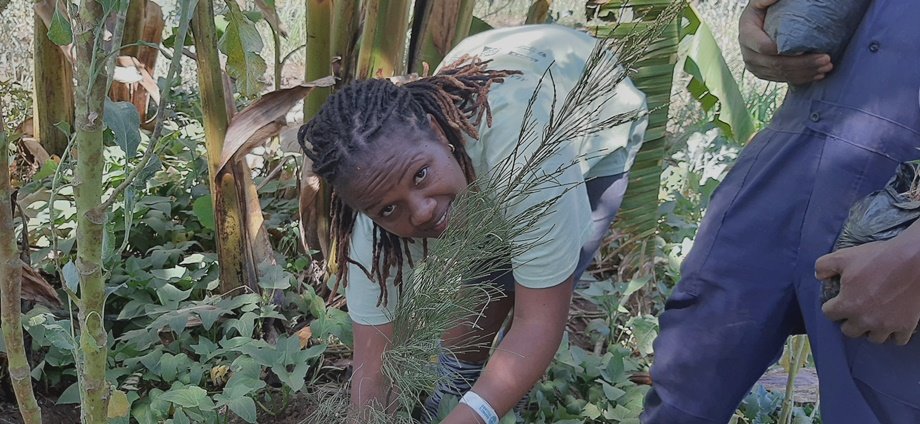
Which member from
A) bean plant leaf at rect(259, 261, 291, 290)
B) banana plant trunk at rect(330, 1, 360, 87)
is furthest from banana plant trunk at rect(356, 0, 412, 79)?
bean plant leaf at rect(259, 261, 291, 290)

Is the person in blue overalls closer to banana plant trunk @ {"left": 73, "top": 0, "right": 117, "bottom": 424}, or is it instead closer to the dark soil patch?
banana plant trunk @ {"left": 73, "top": 0, "right": 117, "bottom": 424}

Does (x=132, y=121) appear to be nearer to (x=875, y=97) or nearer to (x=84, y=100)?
(x=84, y=100)

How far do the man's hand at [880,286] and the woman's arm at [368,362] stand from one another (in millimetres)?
633

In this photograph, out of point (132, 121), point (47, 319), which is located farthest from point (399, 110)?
point (47, 319)

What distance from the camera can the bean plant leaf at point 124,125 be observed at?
40.8 inches

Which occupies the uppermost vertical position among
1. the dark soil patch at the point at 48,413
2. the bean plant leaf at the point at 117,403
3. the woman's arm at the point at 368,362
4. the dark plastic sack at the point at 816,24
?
the dark plastic sack at the point at 816,24

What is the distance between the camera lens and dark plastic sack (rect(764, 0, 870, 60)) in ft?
4.03

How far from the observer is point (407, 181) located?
1.28m

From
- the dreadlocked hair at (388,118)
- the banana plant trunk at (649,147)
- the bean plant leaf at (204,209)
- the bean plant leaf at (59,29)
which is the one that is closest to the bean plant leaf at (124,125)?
the bean plant leaf at (59,29)

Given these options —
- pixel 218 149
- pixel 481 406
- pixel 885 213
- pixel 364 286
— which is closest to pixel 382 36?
pixel 218 149

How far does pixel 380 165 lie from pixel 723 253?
23.6 inches

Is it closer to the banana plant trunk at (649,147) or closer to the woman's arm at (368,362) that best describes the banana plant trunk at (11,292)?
the woman's arm at (368,362)

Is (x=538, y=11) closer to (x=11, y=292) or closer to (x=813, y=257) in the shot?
(x=813, y=257)

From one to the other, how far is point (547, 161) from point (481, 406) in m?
0.41
